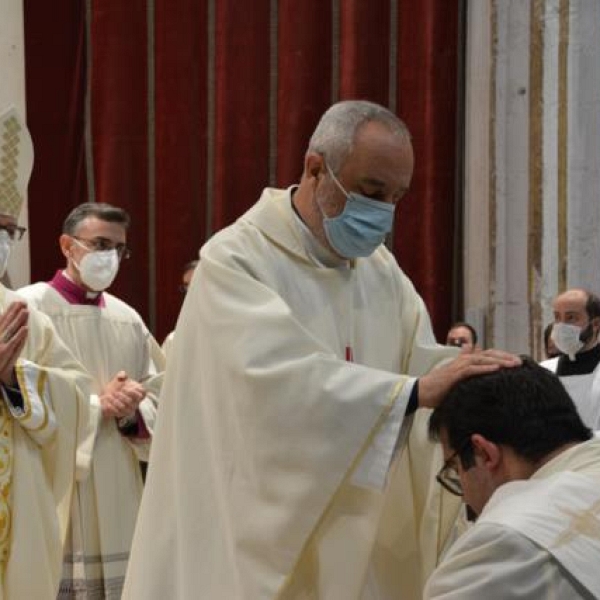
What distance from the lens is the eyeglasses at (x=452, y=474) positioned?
2498 mm

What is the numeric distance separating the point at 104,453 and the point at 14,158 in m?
1.32

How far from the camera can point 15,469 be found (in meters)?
4.82

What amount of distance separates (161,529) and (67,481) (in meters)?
1.82

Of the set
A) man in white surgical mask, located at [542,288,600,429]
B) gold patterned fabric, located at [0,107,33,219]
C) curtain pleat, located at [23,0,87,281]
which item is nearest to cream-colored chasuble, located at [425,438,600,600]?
gold patterned fabric, located at [0,107,33,219]

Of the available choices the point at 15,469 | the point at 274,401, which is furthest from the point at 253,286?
the point at 15,469

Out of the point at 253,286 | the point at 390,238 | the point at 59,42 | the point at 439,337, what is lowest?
the point at 439,337

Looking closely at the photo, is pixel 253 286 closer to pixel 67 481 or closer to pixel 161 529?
pixel 161 529

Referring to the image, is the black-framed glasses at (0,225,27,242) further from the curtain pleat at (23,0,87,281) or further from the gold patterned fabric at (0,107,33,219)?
the curtain pleat at (23,0,87,281)

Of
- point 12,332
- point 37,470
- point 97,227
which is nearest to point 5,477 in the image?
point 37,470

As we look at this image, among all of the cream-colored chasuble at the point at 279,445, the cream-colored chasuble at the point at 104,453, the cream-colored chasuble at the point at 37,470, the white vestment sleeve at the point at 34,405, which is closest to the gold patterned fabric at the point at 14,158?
the cream-colored chasuble at the point at 37,470

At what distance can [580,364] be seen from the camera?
20.3 ft

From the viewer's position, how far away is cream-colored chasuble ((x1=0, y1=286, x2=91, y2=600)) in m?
4.75

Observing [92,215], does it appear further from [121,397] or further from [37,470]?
[37,470]

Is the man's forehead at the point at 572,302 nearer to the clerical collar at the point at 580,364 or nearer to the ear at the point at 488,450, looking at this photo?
the clerical collar at the point at 580,364
